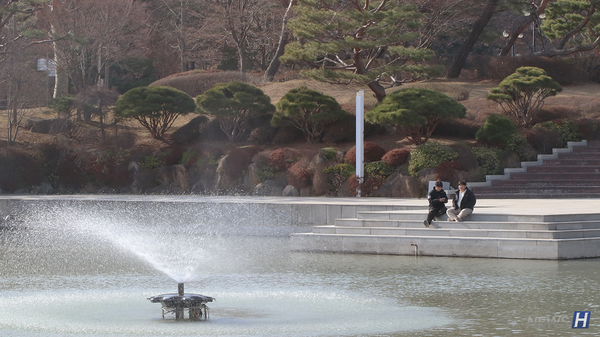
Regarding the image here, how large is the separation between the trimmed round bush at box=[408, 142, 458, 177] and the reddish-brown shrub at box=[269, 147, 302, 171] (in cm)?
414

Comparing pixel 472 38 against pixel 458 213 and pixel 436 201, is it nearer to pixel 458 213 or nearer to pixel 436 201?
pixel 458 213

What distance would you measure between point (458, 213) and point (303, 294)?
547cm

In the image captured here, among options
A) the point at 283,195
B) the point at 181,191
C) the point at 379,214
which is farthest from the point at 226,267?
the point at 181,191

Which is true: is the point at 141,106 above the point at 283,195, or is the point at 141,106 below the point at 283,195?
above

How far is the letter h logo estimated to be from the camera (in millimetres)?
7695

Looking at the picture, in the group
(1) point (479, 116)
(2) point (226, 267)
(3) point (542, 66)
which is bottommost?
(2) point (226, 267)

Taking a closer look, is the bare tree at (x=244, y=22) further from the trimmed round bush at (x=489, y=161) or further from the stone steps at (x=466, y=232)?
the stone steps at (x=466, y=232)

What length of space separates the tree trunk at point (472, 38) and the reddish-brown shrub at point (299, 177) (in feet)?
48.1

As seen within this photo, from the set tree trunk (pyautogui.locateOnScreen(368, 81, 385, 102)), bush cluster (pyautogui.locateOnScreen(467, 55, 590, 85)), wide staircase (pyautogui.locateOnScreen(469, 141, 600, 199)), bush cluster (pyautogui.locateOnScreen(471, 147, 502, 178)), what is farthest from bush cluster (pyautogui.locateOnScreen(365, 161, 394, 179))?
bush cluster (pyautogui.locateOnScreen(467, 55, 590, 85))

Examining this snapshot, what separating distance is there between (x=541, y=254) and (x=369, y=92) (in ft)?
62.7

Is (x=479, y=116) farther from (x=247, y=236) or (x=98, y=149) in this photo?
(x=98, y=149)

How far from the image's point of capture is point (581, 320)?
794 cm

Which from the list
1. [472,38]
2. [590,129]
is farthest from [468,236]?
[472,38]

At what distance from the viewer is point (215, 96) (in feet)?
84.7
